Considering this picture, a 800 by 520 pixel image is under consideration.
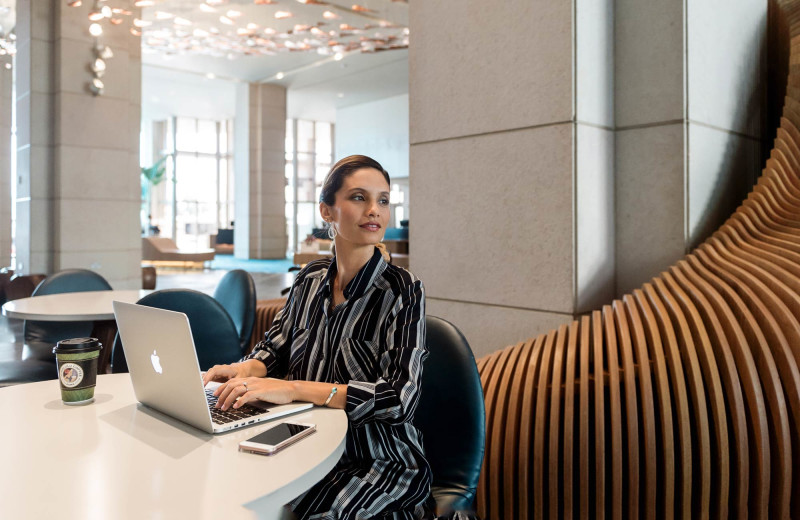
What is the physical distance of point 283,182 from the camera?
19.4m

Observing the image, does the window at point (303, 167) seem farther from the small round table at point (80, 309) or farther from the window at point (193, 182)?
the small round table at point (80, 309)

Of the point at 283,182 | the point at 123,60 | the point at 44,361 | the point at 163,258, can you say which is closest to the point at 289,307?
the point at 44,361

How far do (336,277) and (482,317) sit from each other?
5.15 ft

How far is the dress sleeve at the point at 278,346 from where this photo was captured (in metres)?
1.85

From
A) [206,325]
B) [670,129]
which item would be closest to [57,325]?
[206,325]

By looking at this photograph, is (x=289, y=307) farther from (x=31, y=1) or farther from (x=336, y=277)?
(x=31, y=1)

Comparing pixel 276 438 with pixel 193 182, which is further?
pixel 193 182

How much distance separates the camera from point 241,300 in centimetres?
382

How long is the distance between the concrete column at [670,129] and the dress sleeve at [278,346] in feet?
6.07

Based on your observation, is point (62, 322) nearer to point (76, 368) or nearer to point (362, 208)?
point (76, 368)

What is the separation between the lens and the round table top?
9.95 feet

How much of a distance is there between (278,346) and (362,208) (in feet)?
1.68

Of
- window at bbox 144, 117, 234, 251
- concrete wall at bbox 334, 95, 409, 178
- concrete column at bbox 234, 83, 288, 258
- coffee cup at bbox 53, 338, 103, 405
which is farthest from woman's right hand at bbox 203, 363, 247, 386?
window at bbox 144, 117, 234, 251

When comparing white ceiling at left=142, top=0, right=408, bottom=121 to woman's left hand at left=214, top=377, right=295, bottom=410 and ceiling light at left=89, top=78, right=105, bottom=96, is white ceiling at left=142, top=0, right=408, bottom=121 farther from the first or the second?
woman's left hand at left=214, top=377, right=295, bottom=410
